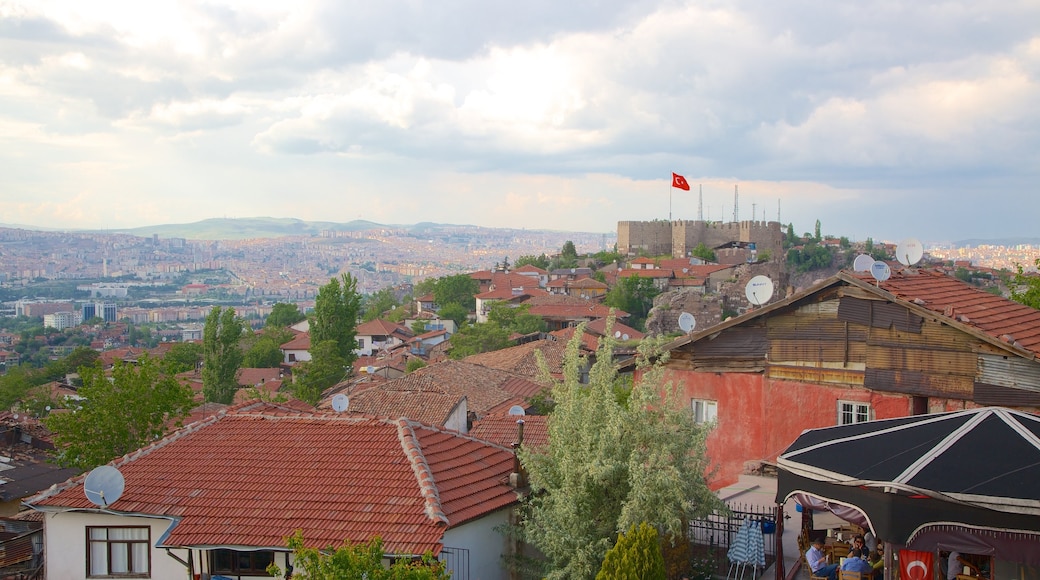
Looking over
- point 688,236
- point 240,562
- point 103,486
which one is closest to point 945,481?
point 240,562

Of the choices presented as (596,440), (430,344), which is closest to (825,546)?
A: (596,440)

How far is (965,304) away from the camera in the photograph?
14.8 meters

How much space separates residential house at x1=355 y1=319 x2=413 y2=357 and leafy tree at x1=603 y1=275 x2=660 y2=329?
16935 mm

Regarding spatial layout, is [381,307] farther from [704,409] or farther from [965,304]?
[965,304]

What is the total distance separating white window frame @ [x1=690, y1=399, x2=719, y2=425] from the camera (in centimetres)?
1656

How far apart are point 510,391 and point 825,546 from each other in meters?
23.4

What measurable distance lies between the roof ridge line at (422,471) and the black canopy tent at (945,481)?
427 centimetres

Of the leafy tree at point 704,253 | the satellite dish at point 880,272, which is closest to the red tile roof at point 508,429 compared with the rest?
the satellite dish at point 880,272

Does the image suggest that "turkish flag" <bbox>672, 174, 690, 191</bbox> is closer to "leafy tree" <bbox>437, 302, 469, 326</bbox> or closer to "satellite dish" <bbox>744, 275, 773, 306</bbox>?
"satellite dish" <bbox>744, 275, 773, 306</bbox>

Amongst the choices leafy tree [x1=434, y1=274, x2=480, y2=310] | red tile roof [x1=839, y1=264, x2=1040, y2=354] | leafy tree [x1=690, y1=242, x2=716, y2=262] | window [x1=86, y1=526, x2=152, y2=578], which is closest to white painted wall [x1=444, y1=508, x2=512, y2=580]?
window [x1=86, y1=526, x2=152, y2=578]

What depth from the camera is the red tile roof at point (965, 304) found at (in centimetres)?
1365

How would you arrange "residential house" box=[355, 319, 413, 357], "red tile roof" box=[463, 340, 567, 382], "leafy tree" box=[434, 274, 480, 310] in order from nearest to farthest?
"red tile roof" box=[463, 340, 567, 382]
"residential house" box=[355, 319, 413, 357]
"leafy tree" box=[434, 274, 480, 310]

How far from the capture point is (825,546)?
11.0 metres

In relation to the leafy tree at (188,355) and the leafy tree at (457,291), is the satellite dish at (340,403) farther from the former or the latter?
the leafy tree at (457,291)
